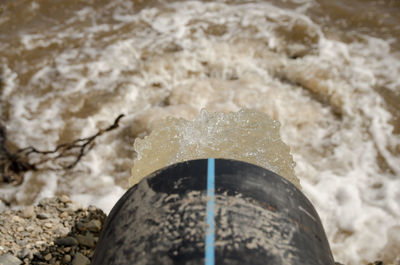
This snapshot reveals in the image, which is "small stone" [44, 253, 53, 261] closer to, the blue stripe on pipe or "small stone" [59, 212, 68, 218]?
"small stone" [59, 212, 68, 218]

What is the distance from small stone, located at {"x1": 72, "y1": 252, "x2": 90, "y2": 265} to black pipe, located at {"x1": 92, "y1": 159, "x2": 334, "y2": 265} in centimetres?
92

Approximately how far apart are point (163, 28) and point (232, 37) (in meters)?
1.09

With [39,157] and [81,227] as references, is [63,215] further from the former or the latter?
[39,157]

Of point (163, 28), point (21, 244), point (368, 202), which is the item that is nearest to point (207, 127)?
point (21, 244)

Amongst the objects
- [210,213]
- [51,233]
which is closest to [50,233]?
[51,233]

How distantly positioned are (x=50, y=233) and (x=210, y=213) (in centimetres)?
167

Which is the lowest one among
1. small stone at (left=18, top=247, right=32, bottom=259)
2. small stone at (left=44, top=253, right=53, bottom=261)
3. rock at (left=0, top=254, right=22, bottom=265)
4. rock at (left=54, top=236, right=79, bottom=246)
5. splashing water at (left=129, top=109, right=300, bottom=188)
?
rock at (left=54, top=236, right=79, bottom=246)

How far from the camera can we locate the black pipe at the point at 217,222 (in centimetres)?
136

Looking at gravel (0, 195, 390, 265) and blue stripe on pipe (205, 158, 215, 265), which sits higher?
blue stripe on pipe (205, 158, 215, 265)

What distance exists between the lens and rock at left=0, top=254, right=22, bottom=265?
230 cm

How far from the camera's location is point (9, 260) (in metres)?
2.32

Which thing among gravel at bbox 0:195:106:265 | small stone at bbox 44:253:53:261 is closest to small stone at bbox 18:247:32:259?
gravel at bbox 0:195:106:265

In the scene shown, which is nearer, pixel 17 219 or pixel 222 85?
pixel 17 219

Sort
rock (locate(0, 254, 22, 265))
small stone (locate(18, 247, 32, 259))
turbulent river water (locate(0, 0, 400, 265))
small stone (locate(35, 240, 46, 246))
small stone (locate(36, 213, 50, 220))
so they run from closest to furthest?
1. rock (locate(0, 254, 22, 265))
2. small stone (locate(18, 247, 32, 259))
3. small stone (locate(35, 240, 46, 246))
4. small stone (locate(36, 213, 50, 220))
5. turbulent river water (locate(0, 0, 400, 265))
